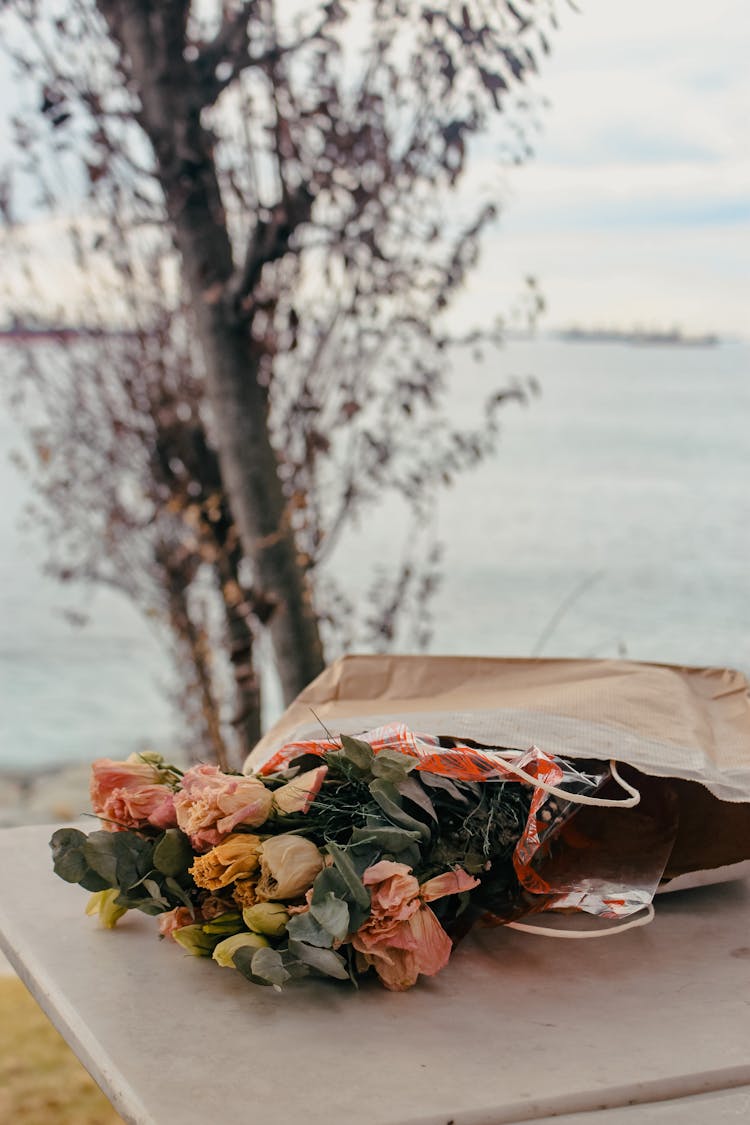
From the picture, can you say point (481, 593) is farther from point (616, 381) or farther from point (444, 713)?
point (444, 713)

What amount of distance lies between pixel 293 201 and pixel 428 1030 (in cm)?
146

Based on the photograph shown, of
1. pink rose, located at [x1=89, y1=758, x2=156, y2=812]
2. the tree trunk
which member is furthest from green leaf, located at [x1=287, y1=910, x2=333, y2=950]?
the tree trunk

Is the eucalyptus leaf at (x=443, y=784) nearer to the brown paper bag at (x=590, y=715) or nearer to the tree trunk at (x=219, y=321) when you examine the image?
the brown paper bag at (x=590, y=715)

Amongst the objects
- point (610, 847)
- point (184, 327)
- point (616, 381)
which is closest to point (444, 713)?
point (610, 847)

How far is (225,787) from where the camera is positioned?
926 millimetres

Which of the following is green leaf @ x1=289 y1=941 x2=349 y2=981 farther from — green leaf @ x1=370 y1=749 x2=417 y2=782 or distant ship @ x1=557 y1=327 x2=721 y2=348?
distant ship @ x1=557 y1=327 x2=721 y2=348

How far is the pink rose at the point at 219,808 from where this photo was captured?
909 mm

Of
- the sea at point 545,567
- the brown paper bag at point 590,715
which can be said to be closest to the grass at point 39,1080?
the brown paper bag at point 590,715

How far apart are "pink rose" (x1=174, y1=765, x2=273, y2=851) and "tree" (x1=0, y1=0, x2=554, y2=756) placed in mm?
1231

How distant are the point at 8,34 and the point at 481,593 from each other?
24.8 ft

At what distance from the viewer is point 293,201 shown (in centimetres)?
195

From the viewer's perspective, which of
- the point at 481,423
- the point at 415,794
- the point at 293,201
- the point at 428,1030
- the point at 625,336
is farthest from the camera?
the point at 625,336

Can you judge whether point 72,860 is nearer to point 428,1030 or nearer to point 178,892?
point 178,892

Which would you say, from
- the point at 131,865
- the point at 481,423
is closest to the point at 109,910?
the point at 131,865
